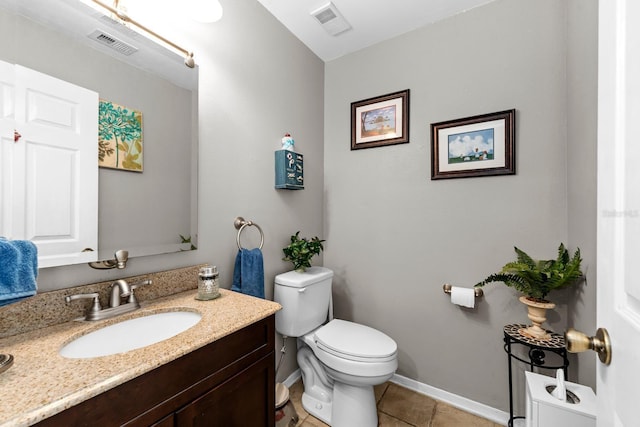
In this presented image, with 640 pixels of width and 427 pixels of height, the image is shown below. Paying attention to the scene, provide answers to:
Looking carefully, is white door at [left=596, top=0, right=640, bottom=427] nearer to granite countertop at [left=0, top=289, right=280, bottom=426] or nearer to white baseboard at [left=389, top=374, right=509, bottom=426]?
granite countertop at [left=0, top=289, right=280, bottom=426]

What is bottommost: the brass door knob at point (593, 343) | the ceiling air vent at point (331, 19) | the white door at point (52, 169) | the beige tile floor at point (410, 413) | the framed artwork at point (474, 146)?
the beige tile floor at point (410, 413)

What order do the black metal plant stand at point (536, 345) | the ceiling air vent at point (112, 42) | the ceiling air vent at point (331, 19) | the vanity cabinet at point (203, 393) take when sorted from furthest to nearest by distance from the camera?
the ceiling air vent at point (331, 19) < the black metal plant stand at point (536, 345) < the ceiling air vent at point (112, 42) < the vanity cabinet at point (203, 393)

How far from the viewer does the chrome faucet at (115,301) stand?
86 cm

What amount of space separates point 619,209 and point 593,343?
27 cm

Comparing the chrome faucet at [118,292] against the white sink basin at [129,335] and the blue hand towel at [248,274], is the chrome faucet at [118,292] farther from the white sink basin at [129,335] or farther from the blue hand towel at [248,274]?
the blue hand towel at [248,274]

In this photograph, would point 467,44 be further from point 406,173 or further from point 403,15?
point 406,173

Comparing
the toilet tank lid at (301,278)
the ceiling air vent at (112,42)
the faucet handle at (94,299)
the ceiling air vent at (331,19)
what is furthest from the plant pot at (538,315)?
the ceiling air vent at (112,42)

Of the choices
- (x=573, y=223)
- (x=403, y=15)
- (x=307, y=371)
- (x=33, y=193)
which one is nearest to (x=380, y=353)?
(x=307, y=371)

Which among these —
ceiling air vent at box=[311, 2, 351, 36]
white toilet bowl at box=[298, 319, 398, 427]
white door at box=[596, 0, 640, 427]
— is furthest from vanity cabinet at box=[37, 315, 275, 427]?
ceiling air vent at box=[311, 2, 351, 36]

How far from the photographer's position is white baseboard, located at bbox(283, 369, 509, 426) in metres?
1.51

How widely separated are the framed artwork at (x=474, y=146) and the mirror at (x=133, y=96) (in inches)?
56.8

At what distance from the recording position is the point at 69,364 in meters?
0.59

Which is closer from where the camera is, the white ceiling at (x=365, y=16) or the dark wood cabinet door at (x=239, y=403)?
the dark wood cabinet door at (x=239, y=403)

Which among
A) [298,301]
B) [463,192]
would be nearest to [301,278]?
[298,301]
